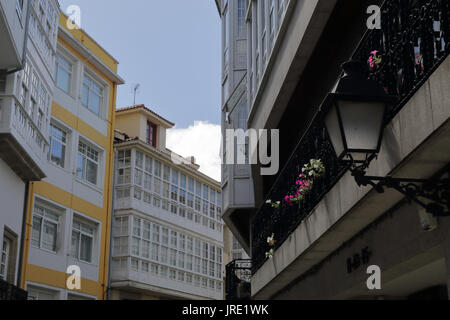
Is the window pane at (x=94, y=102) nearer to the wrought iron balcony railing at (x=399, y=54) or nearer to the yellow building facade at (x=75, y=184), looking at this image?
the yellow building facade at (x=75, y=184)

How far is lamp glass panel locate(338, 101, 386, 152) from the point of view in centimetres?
428

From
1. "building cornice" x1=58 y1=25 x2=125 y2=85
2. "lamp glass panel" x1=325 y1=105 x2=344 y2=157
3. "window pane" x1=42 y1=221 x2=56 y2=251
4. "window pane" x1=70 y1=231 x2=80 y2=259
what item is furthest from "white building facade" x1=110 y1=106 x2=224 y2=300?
"lamp glass panel" x1=325 y1=105 x2=344 y2=157

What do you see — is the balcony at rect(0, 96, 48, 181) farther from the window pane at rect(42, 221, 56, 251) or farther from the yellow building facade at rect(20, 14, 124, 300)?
the window pane at rect(42, 221, 56, 251)

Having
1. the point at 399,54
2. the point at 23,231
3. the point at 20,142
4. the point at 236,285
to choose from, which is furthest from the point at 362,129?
the point at 23,231

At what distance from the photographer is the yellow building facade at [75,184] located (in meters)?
20.9

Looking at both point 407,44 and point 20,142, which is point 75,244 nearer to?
point 20,142

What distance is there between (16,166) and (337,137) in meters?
14.9

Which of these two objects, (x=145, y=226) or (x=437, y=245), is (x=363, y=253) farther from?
(x=145, y=226)

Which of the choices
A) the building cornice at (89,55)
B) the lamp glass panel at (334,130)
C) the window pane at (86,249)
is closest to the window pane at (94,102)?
the building cornice at (89,55)

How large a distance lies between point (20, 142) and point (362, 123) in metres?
14.0

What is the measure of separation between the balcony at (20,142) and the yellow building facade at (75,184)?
5.47 feet

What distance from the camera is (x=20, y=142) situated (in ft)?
55.5
